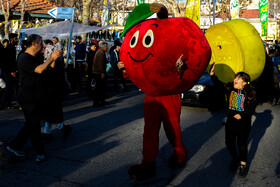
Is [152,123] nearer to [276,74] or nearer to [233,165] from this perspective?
[233,165]

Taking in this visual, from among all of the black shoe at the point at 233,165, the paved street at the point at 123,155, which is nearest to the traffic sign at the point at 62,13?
the paved street at the point at 123,155

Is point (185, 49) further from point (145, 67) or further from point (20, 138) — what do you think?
point (20, 138)

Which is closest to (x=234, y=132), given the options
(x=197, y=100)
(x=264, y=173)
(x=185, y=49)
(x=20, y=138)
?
(x=264, y=173)

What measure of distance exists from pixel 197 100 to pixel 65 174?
538 centimetres

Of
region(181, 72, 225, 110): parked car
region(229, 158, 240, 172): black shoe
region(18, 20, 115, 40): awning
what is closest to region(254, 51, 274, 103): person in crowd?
region(181, 72, 225, 110): parked car

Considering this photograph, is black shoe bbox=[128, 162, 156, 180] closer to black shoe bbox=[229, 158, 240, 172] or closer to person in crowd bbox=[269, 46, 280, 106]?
black shoe bbox=[229, 158, 240, 172]

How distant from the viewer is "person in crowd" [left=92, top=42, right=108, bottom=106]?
9.42 meters

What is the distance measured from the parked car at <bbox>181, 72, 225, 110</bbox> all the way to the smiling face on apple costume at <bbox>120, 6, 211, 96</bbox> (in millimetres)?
4969

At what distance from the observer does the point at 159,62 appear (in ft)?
12.2

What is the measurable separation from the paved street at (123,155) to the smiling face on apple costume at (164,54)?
1183 millimetres

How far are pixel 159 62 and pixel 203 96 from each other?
541 centimetres

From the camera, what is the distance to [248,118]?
13.8 feet

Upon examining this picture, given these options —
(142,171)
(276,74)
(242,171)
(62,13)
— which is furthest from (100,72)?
(242,171)

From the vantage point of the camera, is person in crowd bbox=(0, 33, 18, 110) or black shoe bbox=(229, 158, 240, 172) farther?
person in crowd bbox=(0, 33, 18, 110)
